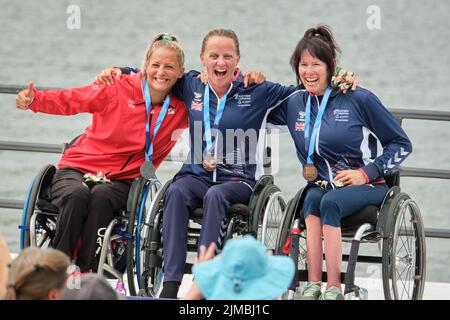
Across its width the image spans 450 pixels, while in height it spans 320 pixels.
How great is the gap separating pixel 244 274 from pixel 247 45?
17786 millimetres

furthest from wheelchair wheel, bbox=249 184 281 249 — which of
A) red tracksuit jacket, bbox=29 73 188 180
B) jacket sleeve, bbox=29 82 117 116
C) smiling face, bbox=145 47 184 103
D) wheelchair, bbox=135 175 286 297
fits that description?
jacket sleeve, bbox=29 82 117 116

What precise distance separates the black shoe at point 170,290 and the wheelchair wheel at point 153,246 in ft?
0.61

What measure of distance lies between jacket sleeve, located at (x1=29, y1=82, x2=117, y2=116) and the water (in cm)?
1051

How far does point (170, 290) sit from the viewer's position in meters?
5.22

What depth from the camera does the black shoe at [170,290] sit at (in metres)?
5.21

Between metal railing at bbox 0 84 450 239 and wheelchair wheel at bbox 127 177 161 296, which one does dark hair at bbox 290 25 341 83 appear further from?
wheelchair wheel at bbox 127 177 161 296

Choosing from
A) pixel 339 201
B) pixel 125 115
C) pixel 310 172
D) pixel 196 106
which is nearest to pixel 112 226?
pixel 125 115

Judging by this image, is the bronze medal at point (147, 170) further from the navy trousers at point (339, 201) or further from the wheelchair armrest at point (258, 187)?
the navy trousers at point (339, 201)

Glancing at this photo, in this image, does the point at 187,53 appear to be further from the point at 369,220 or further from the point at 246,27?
the point at 369,220

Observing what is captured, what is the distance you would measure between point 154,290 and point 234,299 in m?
1.72

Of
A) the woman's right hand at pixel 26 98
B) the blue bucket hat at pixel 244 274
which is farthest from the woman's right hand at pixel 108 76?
the blue bucket hat at pixel 244 274

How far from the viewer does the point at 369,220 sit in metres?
5.28

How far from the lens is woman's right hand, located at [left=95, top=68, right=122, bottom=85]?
228 inches
